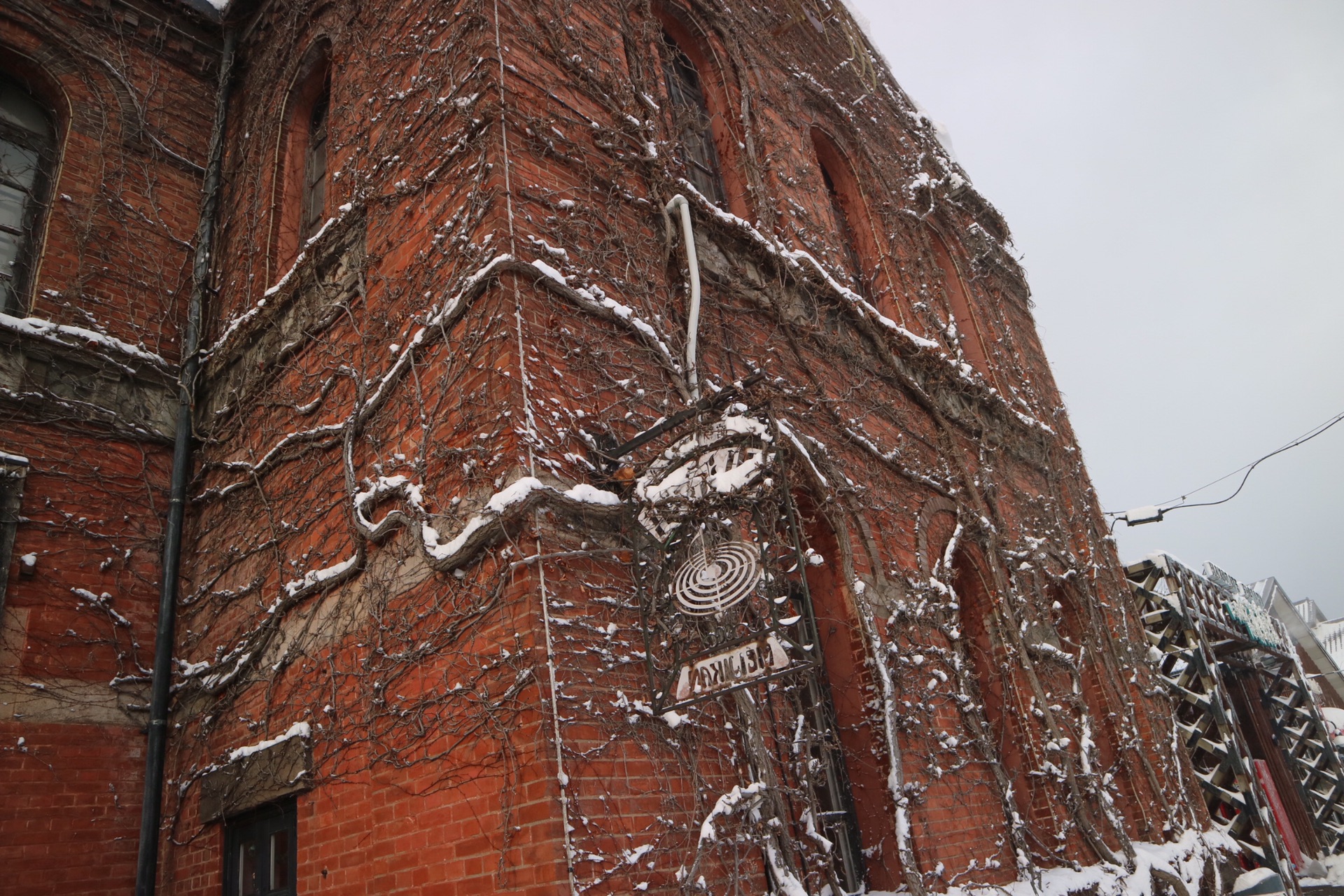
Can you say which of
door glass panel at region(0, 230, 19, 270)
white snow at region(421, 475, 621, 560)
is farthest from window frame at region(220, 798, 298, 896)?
door glass panel at region(0, 230, 19, 270)

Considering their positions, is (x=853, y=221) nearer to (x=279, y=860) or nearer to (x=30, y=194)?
(x=30, y=194)

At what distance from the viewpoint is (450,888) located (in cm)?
374

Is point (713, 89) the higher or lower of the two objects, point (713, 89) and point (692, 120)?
the higher

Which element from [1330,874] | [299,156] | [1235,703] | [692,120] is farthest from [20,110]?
[1330,874]

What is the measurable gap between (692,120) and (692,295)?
235 cm

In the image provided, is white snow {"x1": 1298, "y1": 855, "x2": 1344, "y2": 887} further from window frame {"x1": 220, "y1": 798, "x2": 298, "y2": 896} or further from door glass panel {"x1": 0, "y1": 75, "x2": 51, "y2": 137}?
door glass panel {"x1": 0, "y1": 75, "x2": 51, "y2": 137}

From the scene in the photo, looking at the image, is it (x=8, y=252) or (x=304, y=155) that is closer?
(x=8, y=252)

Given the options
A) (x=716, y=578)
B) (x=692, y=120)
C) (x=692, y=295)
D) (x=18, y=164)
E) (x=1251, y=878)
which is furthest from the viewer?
(x=1251, y=878)

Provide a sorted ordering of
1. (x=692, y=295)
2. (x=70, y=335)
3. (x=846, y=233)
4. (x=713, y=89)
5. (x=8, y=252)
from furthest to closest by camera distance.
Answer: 1. (x=846, y=233)
2. (x=713, y=89)
3. (x=8, y=252)
4. (x=70, y=335)
5. (x=692, y=295)

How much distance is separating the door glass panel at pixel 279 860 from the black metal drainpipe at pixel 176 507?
3.12ft

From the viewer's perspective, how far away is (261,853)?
5168mm

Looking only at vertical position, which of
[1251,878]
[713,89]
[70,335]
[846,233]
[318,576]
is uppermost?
[713,89]

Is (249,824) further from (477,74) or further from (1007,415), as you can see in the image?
(1007,415)

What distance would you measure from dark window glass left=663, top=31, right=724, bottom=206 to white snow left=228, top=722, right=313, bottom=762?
4.70 meters
